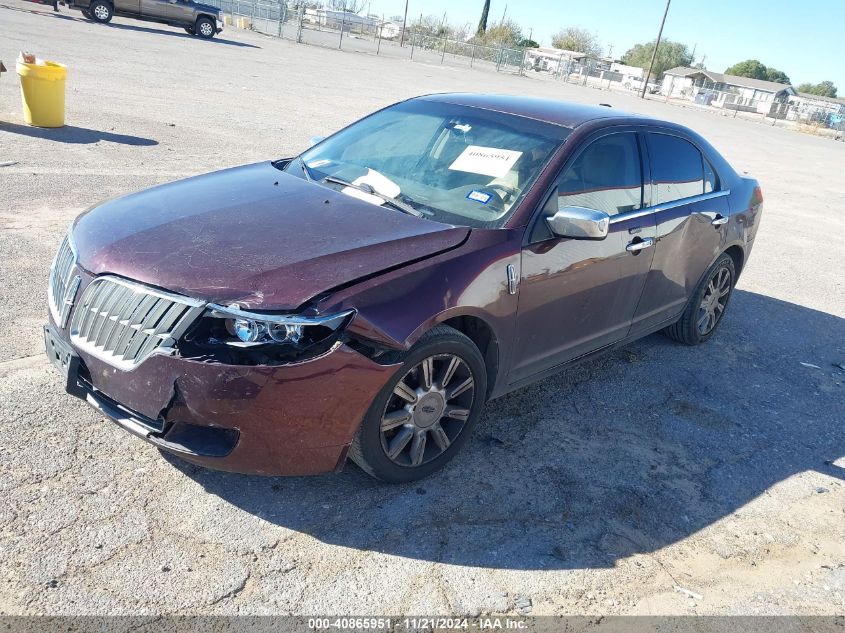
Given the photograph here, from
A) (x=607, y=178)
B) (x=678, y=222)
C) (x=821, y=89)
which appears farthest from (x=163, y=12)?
(x=821, y=89)

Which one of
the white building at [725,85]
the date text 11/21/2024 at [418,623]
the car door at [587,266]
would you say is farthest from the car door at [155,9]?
the white building at [725,85]

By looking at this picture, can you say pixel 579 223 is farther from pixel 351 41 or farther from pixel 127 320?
pixel 351 41

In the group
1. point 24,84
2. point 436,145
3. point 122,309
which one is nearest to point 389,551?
point 122,309

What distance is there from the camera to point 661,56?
120188mm

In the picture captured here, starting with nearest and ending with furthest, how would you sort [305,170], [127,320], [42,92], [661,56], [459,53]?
[127,320]
[305,170]
[42,92]
[459,53]
[661,56]

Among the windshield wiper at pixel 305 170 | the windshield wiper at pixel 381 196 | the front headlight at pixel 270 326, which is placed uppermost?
the windshield wiper at pixel 381 196

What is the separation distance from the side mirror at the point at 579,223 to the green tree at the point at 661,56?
119342 millimetres

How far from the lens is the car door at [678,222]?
4836 mm

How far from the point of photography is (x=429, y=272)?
131 inches

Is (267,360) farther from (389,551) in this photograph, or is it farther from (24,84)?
(24,84)

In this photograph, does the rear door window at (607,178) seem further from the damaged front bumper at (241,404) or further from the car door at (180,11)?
the car door at (180,11)

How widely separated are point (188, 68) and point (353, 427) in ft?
60.2

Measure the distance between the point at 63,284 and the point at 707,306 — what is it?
472cm

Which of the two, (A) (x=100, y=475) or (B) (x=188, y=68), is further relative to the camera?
(B) (x=188, y=68)
